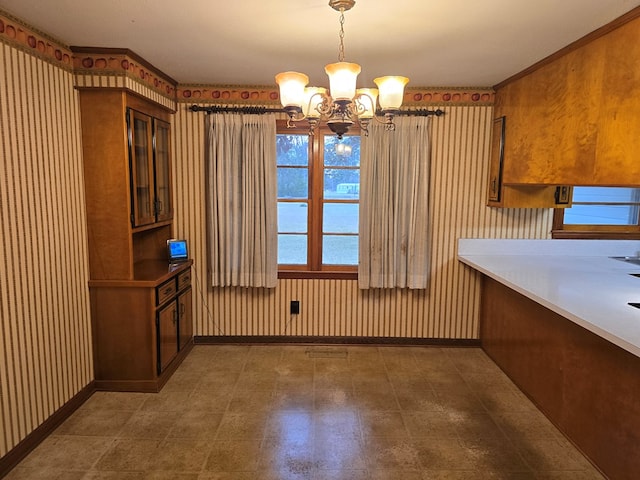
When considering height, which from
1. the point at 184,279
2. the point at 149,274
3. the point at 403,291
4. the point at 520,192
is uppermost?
the point at 520,192

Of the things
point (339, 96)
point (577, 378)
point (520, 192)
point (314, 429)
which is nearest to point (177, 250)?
point (314, 429)

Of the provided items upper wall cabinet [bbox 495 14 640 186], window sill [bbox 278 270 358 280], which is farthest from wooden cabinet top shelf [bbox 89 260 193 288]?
upper wall cabinet [bbox 495 14 640 186]

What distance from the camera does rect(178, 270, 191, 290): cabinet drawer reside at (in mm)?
3612

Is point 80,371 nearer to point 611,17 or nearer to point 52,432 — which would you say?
point 52,432

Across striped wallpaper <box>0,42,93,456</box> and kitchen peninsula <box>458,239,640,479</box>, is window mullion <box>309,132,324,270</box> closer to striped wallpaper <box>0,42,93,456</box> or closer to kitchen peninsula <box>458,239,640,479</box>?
kitchen peninsula <box>458,239,640,479</box>

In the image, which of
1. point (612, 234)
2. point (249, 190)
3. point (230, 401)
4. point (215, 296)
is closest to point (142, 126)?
point (249, 190)

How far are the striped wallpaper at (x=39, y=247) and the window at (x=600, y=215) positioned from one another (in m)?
4.17

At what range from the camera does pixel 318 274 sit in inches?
157

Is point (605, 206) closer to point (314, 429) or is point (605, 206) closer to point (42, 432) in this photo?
point (314, 429)

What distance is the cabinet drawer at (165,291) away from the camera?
313 cm

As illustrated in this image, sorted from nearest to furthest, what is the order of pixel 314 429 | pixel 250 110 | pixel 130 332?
pixel 314 429 < pixel 130 332 < pixel 250 110

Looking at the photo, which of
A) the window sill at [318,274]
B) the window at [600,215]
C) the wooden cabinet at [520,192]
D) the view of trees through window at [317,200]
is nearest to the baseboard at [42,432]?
the window sill at [318,274]

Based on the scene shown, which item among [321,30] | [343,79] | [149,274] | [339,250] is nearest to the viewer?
[343,79]

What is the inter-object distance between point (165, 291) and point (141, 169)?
997mm
